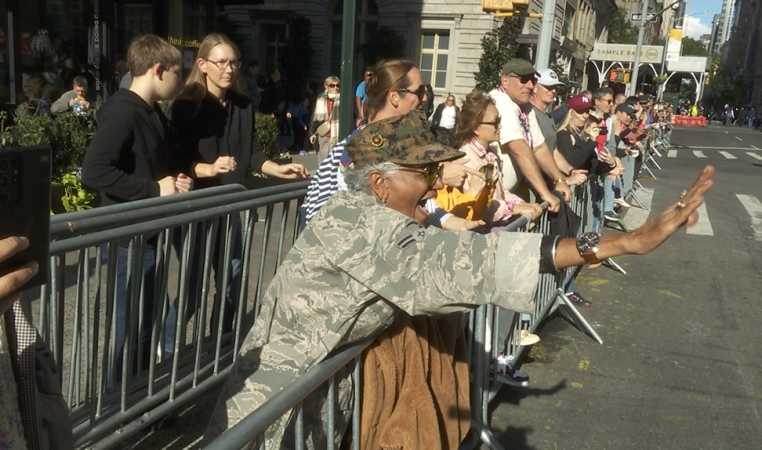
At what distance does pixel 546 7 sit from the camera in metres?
10.0

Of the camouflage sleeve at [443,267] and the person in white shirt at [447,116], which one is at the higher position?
the camouflage sleeve at [443,267]

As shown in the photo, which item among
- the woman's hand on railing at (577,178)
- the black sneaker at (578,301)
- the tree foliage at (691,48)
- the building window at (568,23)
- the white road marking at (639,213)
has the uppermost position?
the tree foliage at (691,48)

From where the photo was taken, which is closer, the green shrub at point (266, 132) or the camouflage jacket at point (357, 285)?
the camouflage jacket at point (357, 285)

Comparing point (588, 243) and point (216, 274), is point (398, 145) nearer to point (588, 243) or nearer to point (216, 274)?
point (588, 243)

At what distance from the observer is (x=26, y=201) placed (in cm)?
128

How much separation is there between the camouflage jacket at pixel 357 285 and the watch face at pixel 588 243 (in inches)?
7.6

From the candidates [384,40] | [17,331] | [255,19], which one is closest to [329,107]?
[17,331]

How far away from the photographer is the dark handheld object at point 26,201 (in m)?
1.24

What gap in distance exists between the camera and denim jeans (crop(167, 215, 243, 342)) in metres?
3.36

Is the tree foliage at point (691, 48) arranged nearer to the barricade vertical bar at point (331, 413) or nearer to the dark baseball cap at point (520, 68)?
the dark baseball cap at point (520, 68)

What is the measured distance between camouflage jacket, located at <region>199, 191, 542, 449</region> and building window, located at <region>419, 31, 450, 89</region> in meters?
26.5

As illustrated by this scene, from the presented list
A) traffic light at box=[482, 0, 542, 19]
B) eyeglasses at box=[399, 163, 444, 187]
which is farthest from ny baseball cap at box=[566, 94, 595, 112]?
eyeglasses at box=[399, 163, 444, 187]

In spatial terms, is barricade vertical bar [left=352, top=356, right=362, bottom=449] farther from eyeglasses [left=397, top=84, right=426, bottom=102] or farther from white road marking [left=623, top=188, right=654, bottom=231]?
white road marking [left=623, top=188, right=654, bottom=231]

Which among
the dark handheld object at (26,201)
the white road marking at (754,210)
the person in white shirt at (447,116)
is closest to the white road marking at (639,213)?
the white road marking at (754,210)
